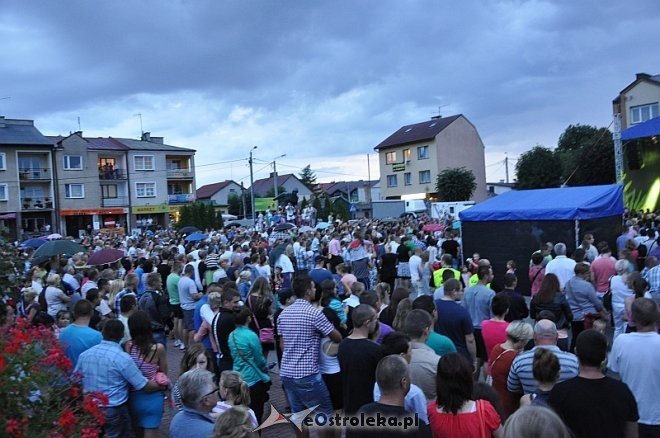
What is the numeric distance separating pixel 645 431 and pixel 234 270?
8.31 metres

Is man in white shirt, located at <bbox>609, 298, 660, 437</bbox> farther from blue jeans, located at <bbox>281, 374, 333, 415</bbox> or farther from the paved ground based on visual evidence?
the paved ground

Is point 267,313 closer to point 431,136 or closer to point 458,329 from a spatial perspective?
point 458,329

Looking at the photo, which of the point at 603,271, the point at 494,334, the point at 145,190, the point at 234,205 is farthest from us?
the point at 234,205

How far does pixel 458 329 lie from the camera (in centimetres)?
576

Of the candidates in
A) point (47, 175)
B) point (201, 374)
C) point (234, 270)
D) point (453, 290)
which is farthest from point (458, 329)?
point (47, 175)

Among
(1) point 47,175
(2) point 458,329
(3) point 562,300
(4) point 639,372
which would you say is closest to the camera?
(4) point 639,372

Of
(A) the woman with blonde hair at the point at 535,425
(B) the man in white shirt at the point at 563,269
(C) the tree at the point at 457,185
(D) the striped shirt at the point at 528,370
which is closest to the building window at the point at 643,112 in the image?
(C) the tree at the point at 457,185

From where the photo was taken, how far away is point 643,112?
39.5 meters

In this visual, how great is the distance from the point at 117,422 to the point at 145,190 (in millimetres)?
54005

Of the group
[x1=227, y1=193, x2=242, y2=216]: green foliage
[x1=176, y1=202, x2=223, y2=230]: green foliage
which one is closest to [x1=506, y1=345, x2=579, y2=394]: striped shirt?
[x1=176, y1=202, x2=223, y2=230]: green foliage

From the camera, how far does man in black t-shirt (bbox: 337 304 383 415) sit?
4.50m

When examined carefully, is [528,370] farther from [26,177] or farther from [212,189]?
[212,189]

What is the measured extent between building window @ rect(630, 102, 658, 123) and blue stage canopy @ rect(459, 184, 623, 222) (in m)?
29.6

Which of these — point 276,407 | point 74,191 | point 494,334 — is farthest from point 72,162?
point 494,334
